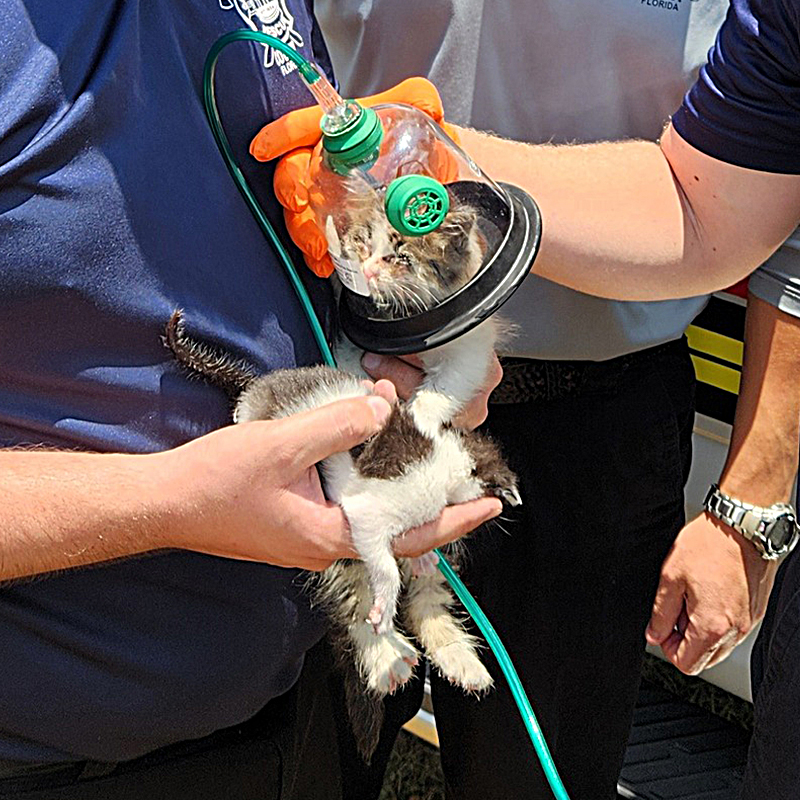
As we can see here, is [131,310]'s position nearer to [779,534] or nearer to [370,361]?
[370,361]

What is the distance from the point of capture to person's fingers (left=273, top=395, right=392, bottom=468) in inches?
40.4

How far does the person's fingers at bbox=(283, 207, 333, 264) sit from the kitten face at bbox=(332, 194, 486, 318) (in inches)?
1.0

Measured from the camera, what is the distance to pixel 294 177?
1135mm

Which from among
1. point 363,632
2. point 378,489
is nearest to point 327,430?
point 378,489

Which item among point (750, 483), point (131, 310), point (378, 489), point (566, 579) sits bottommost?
point (566, 579)

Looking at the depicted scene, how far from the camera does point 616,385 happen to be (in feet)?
5.06

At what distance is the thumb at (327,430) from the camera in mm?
1027

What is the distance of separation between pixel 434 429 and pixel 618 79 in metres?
0.51

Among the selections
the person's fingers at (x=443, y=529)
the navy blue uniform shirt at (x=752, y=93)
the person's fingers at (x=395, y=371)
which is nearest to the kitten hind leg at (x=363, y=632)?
the person's fingers at (x=443, y=529)

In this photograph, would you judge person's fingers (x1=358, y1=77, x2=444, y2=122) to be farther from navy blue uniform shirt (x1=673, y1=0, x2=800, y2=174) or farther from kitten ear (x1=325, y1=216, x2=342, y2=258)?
navy blue uniform shirt (x1=673, y1=0, x2=800, y2=174)

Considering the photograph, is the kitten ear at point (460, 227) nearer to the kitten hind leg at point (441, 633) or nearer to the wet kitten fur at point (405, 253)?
the wet kitten fur at point (405, 253)

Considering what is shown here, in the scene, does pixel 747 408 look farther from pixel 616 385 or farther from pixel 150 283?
pixel 150 283

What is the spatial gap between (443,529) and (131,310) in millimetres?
408

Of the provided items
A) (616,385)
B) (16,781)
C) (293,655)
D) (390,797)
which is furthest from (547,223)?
(390,797)
